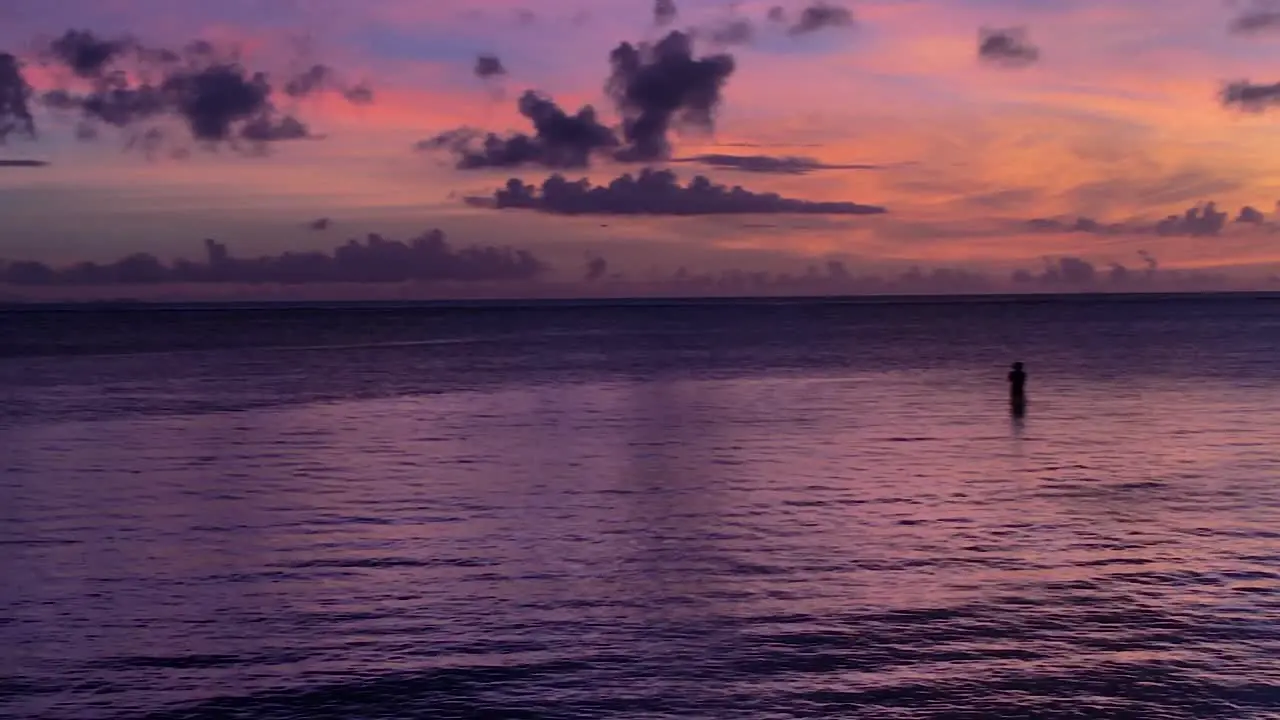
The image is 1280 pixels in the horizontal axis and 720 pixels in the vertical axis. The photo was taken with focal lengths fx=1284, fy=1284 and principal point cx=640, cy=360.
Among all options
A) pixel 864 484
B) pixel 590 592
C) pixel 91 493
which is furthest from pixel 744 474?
pixel 91 493

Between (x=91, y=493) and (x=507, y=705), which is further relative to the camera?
(x=91, y=493)

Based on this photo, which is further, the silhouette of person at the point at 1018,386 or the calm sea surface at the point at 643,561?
the silhouette of person at the point at 1018,386

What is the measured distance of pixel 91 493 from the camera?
31.9m

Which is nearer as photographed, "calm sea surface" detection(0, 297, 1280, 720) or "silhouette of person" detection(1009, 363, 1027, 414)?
"calm sea surface" detection(0, 297, 1280, 720)

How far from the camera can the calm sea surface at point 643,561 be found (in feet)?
54.0

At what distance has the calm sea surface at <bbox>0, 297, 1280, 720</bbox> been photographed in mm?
16453

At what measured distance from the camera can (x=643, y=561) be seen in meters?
23.7

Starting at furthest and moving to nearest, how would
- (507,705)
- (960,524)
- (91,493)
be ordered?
(91,493) → (960,524) → (507,705)

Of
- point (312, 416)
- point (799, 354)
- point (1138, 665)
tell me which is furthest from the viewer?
point (799, 354)

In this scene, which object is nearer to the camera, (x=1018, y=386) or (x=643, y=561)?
(x=643, y=561)

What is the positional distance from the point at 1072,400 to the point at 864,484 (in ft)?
90.9

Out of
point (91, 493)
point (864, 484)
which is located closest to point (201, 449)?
point (91, 493)

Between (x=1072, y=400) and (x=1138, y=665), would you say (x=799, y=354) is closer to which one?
(x=1072, y=400)

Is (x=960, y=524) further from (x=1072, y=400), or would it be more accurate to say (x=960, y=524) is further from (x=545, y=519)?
(x=1072, y=400)
